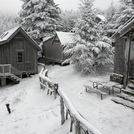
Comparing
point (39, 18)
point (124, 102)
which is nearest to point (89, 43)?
point (124, 102)

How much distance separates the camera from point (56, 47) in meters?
23.1

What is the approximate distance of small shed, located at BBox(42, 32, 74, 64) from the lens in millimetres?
21672

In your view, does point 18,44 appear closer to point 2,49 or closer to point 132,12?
point 2,49

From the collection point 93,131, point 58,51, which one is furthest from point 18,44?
point 93,131

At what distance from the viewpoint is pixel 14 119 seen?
25.3 feet

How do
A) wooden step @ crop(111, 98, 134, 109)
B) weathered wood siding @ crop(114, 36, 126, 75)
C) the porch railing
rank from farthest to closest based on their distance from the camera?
the porch railing < weathered wood siding @ crop(114, 36, 126, 75) < wooden step @ crop(111, 98, 134, 109)

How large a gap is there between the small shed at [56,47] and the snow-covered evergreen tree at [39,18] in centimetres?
173

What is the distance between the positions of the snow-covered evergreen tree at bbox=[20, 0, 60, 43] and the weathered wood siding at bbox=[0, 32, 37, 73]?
7.65 meters

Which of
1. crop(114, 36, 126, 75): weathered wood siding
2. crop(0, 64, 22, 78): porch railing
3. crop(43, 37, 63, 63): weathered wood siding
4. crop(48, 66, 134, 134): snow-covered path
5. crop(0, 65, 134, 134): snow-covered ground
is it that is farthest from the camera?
crop(43, 37, 63, 63): weathered wood siding

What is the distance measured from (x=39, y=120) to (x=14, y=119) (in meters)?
1.71

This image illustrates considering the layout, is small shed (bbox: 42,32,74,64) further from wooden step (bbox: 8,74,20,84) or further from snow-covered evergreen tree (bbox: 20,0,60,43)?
wooden step (bbox: 8,74,20,84)

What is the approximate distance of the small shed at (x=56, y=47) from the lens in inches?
853

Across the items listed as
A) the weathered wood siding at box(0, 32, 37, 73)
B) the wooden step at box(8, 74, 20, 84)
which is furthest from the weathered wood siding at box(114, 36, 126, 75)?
the weathered wood siding at box(0, 32, 37, 73)

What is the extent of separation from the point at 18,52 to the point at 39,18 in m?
10.8
